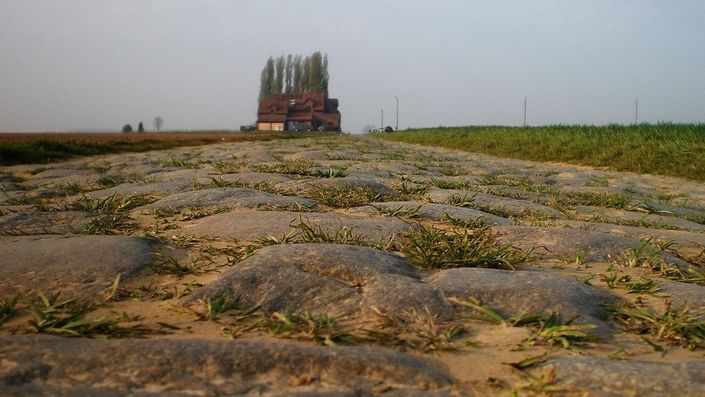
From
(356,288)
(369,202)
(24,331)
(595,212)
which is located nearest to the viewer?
(24,331)

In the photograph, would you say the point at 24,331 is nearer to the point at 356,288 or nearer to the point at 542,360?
the point at 356,288

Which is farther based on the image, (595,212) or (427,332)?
(595,212)

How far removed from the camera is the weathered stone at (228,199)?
3.29 m

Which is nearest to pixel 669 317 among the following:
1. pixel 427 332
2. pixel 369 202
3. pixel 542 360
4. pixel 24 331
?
pixel 542 360

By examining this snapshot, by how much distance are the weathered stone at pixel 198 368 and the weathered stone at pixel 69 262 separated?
1.46ft

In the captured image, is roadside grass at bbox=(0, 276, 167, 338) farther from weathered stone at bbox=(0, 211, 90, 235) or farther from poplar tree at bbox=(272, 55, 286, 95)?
poplar tree at bbox=(272, 55, 286, 95)

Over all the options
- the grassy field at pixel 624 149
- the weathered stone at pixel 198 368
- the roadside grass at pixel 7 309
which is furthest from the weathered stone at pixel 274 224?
the grassy field at pixel 624 149

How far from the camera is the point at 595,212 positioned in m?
3.89

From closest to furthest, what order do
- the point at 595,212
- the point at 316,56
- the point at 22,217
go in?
the point at 22,217 → the point at 595,212 → the point at 316,56

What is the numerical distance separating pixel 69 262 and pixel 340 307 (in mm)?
929

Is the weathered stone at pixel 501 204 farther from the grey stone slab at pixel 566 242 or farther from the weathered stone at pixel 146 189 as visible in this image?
the weathered stone at pixel 146 189

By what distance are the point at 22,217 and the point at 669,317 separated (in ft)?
9.48

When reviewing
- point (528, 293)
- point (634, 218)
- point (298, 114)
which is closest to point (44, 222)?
point (528, 293)

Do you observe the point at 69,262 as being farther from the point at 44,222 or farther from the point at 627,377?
the point at 627,377
